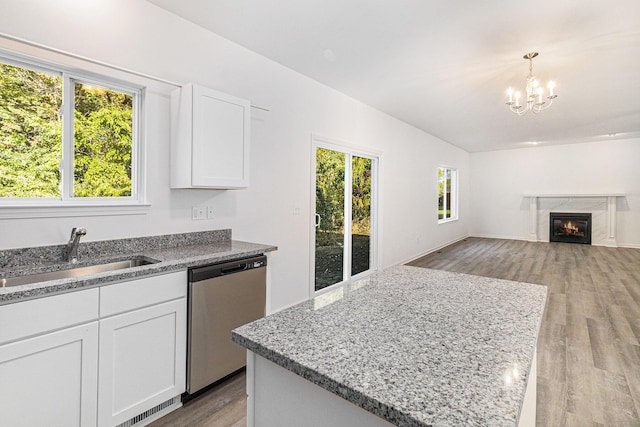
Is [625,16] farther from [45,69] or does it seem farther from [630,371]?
[45,69]

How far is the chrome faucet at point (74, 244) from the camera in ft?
6.45

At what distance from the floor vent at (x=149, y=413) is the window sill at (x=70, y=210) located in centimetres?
128

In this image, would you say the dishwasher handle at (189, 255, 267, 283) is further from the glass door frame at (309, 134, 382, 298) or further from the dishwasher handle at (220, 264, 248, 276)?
the glass door frame at (309, 134, 382, 298)

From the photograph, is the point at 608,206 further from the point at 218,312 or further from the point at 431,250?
the point at 218,312

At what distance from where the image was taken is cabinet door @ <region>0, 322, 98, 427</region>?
1.41 m

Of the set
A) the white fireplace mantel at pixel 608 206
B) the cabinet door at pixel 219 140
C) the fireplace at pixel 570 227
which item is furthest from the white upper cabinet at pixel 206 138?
the fireplace at pixel 570 227

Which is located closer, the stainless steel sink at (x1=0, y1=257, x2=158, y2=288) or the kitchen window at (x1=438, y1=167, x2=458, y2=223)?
the stainless steel sink at (x1=0, y1=257, x2=158, y2=288)

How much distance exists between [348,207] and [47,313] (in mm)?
3708

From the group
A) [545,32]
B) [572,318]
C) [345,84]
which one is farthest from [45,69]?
[572,318]

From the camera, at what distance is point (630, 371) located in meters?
2.47

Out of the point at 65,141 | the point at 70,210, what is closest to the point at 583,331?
the point at 70,210

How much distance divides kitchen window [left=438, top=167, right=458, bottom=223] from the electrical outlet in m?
6.64

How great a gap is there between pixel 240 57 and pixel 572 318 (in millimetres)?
4397

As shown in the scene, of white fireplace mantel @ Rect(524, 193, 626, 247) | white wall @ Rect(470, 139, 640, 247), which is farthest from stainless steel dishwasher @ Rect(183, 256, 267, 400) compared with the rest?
white wall @ Rect(470, 139, 640, 247)
